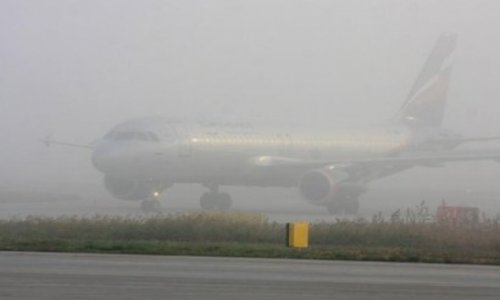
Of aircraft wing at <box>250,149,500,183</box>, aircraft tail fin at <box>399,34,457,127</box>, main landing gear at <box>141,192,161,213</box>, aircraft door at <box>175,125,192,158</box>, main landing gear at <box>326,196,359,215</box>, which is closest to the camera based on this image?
main landing gear at <box>141,192,161,213</box>

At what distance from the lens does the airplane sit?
162 ft

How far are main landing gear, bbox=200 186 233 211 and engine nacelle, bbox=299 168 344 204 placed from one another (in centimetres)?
381

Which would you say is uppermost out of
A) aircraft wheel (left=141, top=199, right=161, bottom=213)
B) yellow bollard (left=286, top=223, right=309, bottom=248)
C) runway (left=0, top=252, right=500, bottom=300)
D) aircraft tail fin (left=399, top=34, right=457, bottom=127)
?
aircraft tail fin (left=399, top=34, right=457, bottom=127)

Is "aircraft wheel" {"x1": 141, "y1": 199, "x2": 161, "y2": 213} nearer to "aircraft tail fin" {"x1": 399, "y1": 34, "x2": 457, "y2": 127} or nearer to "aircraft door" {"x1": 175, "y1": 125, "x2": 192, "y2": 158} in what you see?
"aircraft door" {"x1": 175, "y1": 125, "x2": 192, "y2": 158}

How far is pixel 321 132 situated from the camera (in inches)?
2258

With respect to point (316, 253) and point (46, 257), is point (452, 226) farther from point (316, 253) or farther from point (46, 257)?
point (46, 257)

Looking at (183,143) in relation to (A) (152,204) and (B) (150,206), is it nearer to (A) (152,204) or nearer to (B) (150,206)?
(A) (152,204)

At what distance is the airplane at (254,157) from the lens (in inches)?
1944

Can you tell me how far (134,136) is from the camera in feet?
162

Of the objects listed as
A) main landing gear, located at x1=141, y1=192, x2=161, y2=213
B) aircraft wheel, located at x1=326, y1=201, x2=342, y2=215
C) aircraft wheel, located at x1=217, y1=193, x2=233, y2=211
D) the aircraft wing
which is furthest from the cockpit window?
aircraft wheel, located at x1=326, y1=201, x2=342, y2=215

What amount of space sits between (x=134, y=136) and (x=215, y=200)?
6.06 metres

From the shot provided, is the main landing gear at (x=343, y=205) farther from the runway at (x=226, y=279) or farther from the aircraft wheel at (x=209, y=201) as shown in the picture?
the runway at (x=226, y=279)

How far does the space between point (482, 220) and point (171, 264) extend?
763 inches

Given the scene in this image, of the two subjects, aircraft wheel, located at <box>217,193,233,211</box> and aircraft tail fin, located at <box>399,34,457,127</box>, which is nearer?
aircraft wheel, located at <box>217,193,233,211</box>
